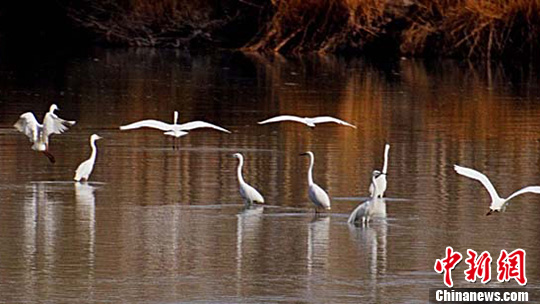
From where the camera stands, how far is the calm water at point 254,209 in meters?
9.44

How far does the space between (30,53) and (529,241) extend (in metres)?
28.7

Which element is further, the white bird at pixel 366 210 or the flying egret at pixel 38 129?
the flying egret at pixel 38 129

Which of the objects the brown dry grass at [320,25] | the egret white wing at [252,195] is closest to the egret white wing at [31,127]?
the egret white wing at [252,195]

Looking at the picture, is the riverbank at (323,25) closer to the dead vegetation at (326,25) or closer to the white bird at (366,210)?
the dead vegetation at (326,25)

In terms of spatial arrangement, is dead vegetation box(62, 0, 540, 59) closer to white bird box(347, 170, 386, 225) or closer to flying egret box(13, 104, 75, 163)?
flying egret box(13, 104, 75, 163)

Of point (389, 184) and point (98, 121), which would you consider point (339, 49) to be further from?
point (389, 184)

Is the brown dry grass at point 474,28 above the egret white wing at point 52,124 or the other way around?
above

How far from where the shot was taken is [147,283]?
9.30 meters

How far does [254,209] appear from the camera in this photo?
39.8 feet

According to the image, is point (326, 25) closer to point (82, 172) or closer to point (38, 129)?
point (38, 129)

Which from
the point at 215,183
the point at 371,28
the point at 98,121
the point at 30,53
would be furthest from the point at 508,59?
the point at 215,183

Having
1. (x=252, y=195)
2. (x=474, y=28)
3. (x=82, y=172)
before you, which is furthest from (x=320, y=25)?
(x=252, y=195)

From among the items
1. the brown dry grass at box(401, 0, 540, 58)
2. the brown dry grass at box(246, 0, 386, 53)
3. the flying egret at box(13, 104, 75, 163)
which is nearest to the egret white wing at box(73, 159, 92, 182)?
the flying egret at box(13, 104, 75, 163)

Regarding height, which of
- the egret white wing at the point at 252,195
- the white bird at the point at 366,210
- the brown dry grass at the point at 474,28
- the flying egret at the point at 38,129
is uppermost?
the brown dry grass at the point at 474,28
